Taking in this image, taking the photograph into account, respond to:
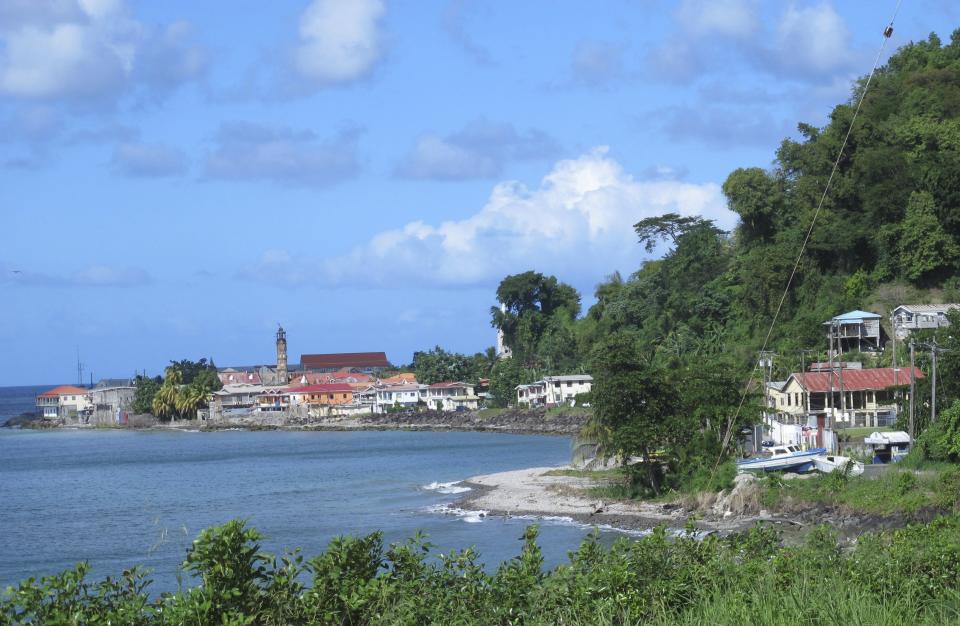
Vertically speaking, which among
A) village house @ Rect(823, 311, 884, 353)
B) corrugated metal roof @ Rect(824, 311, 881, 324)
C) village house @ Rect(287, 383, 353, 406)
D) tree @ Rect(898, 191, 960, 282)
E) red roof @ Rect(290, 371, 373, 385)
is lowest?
village house @ Rect(287, 383, 353, 406)

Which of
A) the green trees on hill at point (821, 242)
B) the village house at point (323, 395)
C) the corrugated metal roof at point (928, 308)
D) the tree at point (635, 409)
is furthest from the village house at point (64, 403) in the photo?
the tree at point (635, 409)

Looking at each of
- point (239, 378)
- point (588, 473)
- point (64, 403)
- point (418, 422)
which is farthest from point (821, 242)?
point (64, 403)

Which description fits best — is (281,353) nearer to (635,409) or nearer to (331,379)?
(331,379)

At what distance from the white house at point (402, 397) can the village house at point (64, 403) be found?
146ft

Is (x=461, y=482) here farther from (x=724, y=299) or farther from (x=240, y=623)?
(x=240, y=623)

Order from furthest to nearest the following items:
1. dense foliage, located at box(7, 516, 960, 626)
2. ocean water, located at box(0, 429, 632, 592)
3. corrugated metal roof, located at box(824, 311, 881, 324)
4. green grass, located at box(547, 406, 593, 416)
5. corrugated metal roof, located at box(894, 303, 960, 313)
Answer: 1. green grass, located at box(547, 406, 593, 416)
2. corrugated metal roof, located at box(824, 311, 881, 324)
3. corrugated metal roof, located at box(894, 303, 960, 313)
4. ocean water, located at box(0, 429, 632, 592)
5. dense foliage, located at box(7, 516, 960, 626)

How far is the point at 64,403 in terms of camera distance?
13012 centimetres

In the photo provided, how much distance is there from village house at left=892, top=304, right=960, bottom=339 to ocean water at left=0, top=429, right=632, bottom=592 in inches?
660

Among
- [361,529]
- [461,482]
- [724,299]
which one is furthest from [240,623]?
[724,299]

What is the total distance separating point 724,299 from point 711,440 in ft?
101

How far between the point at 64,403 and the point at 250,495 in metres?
96.5

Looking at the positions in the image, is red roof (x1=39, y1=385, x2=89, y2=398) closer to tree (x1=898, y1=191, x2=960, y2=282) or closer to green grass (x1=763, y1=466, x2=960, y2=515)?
tree (x1=898, y1=191, x2=960, y2=282)

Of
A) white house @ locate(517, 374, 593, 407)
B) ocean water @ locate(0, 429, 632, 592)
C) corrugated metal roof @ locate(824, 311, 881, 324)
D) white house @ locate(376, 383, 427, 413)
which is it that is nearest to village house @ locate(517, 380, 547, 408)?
white house @ locate(517, 374, 593, 407)

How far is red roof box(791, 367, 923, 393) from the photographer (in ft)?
130
